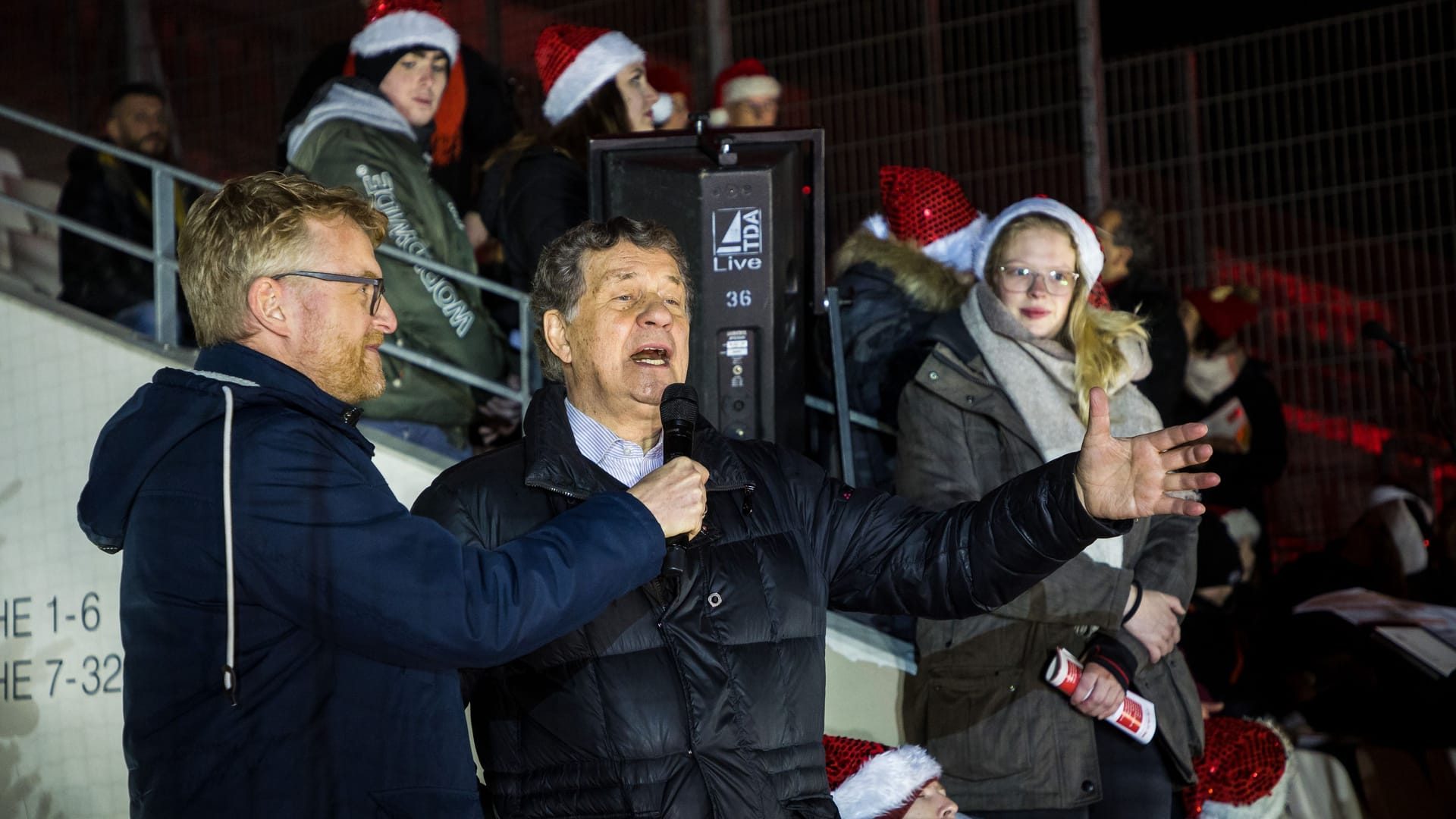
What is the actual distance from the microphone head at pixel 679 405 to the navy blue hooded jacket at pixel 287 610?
44 cm

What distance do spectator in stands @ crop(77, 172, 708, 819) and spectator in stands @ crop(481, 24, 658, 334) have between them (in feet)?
8.06

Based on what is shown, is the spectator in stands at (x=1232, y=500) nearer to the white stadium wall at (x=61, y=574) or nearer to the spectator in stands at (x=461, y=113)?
the white stadium wall at (x=61, y=574)

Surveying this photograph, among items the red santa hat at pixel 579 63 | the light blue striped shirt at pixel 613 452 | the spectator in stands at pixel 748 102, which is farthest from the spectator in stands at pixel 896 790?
the spectator in stands at pixel 748 102

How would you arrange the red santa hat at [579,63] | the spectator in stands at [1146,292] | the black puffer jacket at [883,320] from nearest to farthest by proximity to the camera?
the black puffer jacket at [883,320] < the red santa hat at [579,63] < the spectator in stands at [1146,292]

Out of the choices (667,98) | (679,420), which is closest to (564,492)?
(679,420)

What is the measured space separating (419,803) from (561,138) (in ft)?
9.84

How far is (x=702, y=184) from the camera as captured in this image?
388cm

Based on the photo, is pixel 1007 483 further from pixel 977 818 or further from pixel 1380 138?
pixel 1380 138

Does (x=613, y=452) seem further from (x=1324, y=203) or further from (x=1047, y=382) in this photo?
(x=1324, y=203)

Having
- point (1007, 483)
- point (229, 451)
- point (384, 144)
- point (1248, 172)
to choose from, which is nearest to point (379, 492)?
point (229, 451)

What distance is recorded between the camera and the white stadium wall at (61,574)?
445cm

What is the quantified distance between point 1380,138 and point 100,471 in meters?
5.70

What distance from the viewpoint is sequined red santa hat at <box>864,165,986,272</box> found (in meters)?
4.62

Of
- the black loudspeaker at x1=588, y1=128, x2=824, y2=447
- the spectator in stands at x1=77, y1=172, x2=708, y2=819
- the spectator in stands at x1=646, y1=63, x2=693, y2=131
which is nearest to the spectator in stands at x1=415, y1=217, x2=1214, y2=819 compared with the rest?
the spectator in stands at x1=77, y1=172, x2=708, y2=819
